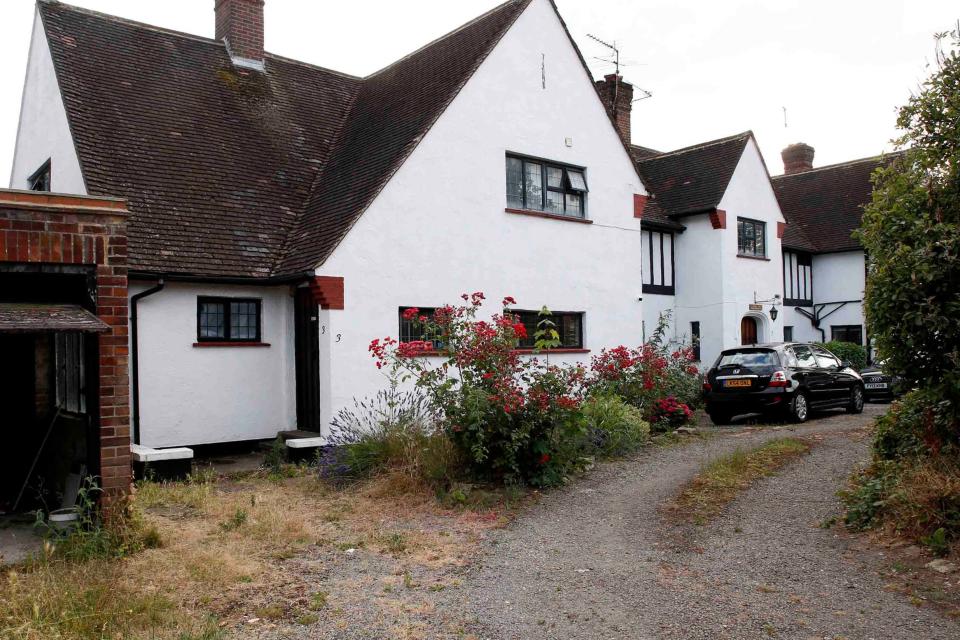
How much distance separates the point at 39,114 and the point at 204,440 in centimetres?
781

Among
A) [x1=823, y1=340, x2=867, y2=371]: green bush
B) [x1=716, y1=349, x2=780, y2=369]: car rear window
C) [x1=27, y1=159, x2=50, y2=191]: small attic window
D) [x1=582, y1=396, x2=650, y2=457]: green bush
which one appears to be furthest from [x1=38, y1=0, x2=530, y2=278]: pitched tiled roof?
[x1=823, y1=340, x2=867, y2=371]: green bush

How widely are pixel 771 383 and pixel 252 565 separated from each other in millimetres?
10975

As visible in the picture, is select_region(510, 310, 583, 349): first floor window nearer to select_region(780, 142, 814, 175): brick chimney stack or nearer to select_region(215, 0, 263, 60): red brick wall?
select_region(215, 0, 263, 60): red brick wall

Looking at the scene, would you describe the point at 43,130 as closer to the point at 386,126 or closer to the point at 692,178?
the point at 386,126

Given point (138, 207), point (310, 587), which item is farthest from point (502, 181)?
point (310, 587)

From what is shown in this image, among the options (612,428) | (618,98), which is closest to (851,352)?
(618,98)

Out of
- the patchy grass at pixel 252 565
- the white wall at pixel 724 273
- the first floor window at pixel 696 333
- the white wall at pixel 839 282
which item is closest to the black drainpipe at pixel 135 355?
the patchy grass at pixel 252 565

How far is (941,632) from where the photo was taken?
16.8ft

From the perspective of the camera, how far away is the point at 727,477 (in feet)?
31.3

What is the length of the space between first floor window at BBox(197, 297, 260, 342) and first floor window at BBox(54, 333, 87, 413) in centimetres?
437

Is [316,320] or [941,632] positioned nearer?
[941,632]

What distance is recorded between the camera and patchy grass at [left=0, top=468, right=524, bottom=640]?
5383 mm

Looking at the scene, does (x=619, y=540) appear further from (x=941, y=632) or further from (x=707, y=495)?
(x=941, y=632)

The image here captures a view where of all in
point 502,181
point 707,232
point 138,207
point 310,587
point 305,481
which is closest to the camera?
point 310,587
